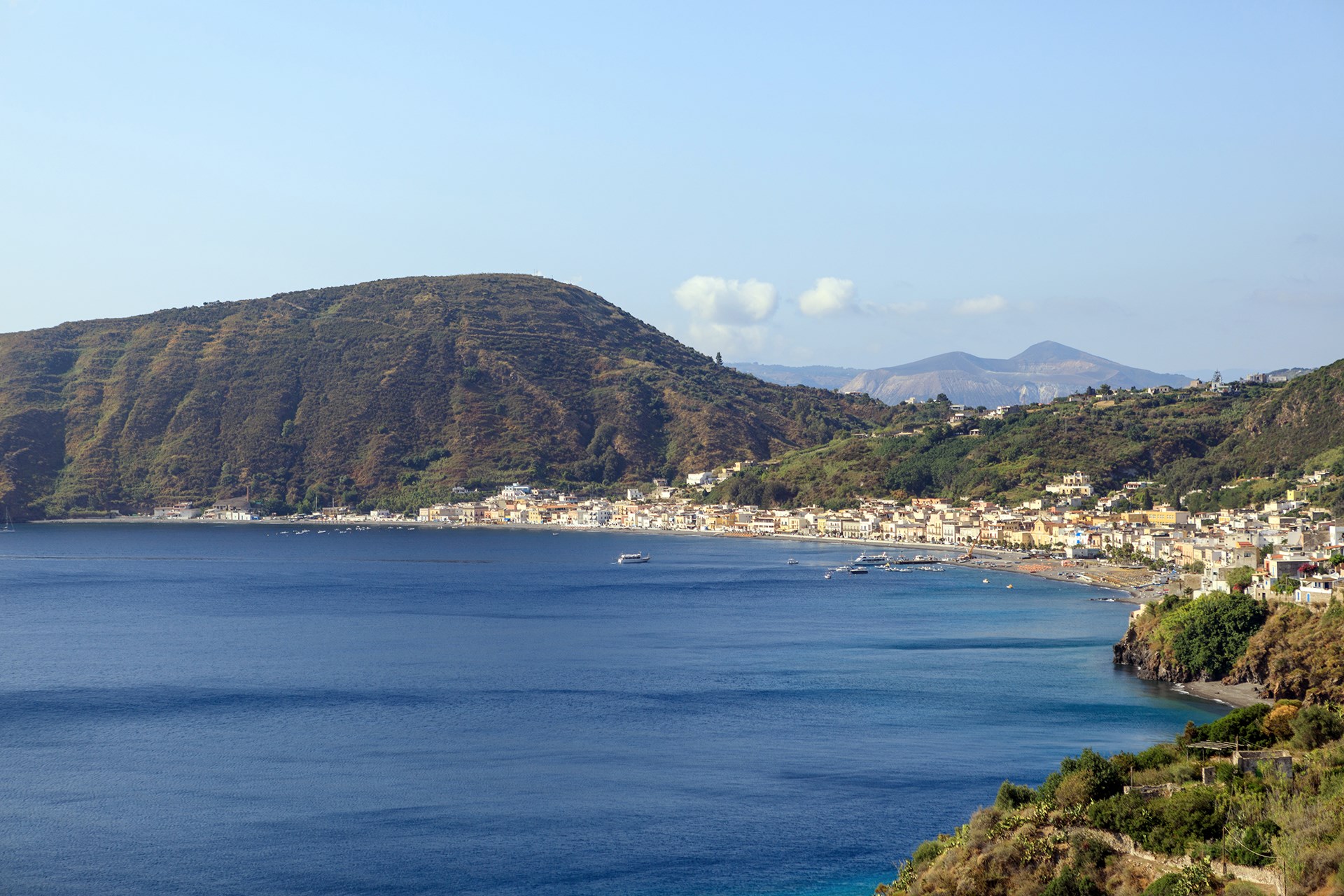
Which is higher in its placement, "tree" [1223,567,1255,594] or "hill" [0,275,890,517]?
"hill" [0,275,890,517]

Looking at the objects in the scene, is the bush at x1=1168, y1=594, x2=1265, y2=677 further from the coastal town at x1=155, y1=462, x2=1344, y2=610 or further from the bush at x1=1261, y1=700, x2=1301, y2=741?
the bush at x1=1261, y1=700, x2=1301, y2=741

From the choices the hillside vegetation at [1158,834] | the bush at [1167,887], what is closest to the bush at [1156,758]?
the hillside vegetation at [1158,834]

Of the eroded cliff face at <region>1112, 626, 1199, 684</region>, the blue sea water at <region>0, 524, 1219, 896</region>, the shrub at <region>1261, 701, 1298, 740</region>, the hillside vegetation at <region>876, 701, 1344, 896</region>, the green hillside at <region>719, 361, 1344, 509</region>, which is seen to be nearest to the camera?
the hillside vegetation at <region>876, 701, 1344, 896</region>

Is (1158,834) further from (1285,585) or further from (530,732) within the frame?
(1285,585)

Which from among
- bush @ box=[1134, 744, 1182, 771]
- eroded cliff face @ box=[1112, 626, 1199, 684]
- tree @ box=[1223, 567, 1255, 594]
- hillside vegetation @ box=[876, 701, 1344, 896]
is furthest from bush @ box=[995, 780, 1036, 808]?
tree @ box=[1223, 567, 1255, 594]

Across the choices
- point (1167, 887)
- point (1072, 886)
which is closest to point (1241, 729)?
point (1072, 886)

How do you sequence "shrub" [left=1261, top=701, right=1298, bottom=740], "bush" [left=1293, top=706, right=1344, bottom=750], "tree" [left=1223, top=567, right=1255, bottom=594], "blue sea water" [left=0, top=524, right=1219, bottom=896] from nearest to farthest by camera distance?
"bush" [left=1293, top=706, right=1344, bottom=750] → "shrub" [left=1261, top=701, right=1298, bottom=740] → "blue sea water" [left=0, top=524, right=1219, bottom=896] → "tree" [left=1223, top=567, right=1255, bottom=594]
